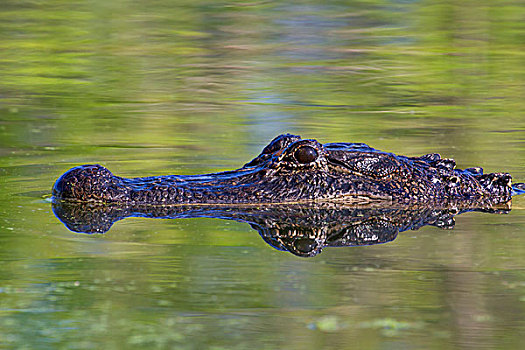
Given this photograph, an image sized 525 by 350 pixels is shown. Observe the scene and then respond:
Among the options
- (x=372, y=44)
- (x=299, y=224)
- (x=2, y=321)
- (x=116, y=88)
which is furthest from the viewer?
(x=372, y=44)

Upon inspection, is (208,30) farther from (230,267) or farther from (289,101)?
(230,267)

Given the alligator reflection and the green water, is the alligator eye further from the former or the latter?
the green water

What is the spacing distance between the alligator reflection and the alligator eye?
1.11ft

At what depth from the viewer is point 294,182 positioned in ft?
24.2

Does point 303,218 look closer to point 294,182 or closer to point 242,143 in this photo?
point 294,182

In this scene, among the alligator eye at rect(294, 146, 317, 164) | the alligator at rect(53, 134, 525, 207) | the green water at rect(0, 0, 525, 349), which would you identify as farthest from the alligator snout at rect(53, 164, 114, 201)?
the alligator eye at rect(294, 146, 317, 164)

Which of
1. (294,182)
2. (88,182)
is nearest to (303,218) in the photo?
(294,182)

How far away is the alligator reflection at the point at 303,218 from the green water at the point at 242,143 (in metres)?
0.15

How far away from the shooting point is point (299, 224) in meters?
6.83

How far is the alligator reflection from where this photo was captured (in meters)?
6.51

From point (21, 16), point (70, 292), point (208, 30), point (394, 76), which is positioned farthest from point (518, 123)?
point (21, 16)

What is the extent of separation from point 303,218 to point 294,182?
462 millimetres

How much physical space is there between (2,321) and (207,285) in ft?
3.64

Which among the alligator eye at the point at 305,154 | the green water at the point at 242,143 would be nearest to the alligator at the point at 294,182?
the alligator eye at the point at 305,154
